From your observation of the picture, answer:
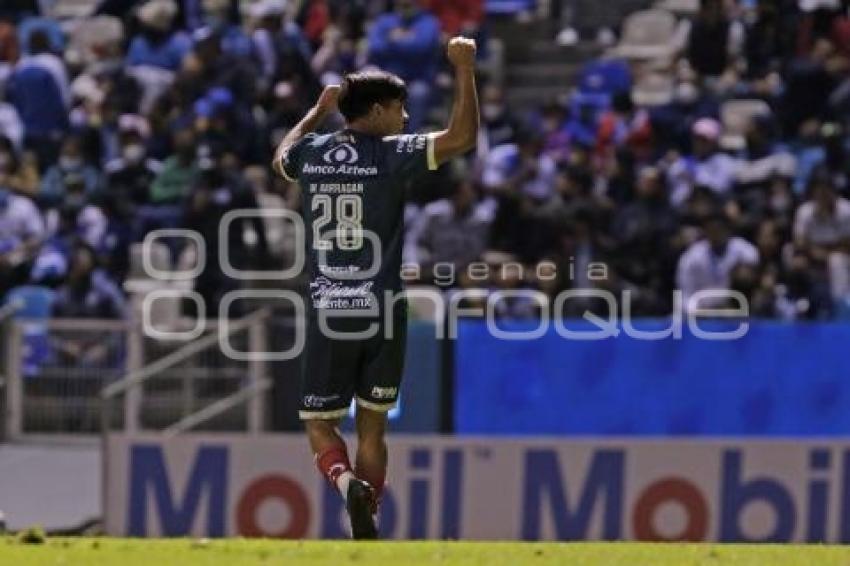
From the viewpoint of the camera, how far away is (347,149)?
10.0 metres

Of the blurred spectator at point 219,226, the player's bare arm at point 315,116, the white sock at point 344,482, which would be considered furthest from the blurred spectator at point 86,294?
the white sock at point 344,482

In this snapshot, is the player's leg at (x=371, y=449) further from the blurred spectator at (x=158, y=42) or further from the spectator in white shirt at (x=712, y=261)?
the blurred spectator at (x=158, y=42)

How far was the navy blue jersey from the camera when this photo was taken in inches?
392

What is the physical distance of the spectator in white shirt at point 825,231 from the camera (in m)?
17.1

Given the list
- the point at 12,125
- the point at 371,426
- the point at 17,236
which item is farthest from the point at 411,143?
the point at 12,125

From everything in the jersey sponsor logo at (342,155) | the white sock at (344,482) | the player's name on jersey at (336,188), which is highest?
the jersey sponsor logo at (342,155)

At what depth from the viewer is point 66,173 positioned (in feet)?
68.8

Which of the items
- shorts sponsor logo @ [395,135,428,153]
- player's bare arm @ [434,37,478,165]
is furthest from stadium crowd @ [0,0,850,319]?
player's bare arm @ [434,37,478,165]

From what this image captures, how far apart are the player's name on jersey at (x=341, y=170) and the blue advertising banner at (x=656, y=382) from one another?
677 centimetres

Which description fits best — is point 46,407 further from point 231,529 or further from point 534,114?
point 534,114

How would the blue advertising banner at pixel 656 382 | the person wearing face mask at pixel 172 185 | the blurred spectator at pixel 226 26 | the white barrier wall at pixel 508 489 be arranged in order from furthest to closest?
1. the blurred spectator at pixel 226 26
2. the person wearing face mask at pixel 172 185
3. the blue advertising banner at pixel 656 382
4. the white barrier wall at pixel 508 489

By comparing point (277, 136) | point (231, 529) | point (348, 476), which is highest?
point (277, 136)

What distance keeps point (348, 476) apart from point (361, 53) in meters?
11.6

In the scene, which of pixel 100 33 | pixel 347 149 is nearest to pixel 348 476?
pixel 347 149
